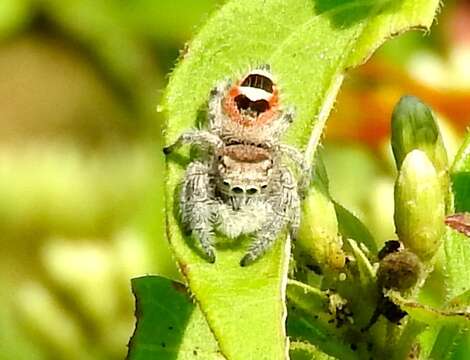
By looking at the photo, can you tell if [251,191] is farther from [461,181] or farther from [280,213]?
[461,181]

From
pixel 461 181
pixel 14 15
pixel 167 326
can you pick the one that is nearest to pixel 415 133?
pixel 461 181

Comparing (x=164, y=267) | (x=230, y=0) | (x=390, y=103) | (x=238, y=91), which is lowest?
(x=238, y=91)

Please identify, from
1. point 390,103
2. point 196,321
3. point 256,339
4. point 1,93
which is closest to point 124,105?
point 1,93

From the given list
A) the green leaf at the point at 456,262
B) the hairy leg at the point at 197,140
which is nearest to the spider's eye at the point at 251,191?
the hairy leg at the point at 197,140

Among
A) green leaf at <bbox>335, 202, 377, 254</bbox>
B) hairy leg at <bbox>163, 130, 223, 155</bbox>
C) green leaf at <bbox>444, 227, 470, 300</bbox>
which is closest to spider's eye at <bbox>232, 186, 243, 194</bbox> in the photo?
hairy leg at <bbox>163, 130, 223, 155</bbox>

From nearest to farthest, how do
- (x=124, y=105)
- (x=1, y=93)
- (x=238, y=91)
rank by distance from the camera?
(x=238, y=91) → (x=124, y=105) → (x=1, y=93)

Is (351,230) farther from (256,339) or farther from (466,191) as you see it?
(256,339)

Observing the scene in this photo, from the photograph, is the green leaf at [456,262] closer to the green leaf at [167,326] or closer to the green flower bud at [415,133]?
the green flower bud at [415,133]
